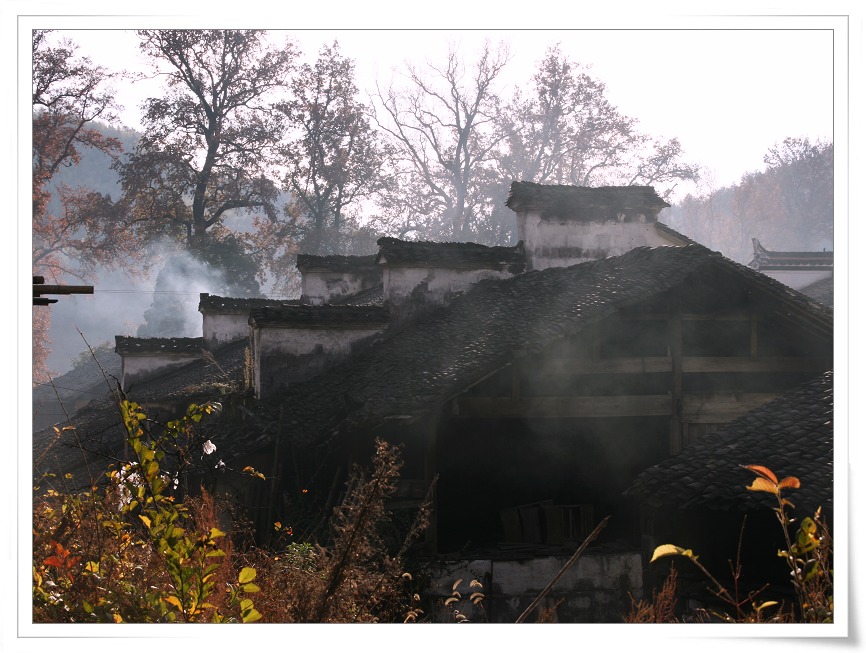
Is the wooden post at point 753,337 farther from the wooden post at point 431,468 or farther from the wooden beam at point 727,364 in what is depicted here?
the wooden post at point 431,468

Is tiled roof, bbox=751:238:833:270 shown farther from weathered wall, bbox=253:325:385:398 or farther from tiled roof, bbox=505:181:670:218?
weathered wall, bbox=253:325:385:398

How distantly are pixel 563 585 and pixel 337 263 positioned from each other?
453 inches

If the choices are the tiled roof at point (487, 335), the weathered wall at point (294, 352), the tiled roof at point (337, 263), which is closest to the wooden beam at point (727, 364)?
the tiled roof at point (487, 335)

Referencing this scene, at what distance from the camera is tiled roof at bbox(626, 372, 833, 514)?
334 inches

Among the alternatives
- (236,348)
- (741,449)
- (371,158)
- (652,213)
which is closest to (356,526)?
(741,449)

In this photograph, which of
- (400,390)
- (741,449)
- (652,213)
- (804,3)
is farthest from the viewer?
(652,213)

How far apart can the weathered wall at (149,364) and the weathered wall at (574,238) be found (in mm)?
9608

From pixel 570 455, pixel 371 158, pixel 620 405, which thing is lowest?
pixel 570 455

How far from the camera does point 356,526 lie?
18.1 feet

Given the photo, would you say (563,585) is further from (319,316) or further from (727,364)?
(319,316)

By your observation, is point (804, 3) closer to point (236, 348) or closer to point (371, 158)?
point (236, 348)

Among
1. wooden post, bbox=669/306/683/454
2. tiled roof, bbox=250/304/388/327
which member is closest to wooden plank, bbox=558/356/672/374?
wooden post, bbox=669/306/683/454

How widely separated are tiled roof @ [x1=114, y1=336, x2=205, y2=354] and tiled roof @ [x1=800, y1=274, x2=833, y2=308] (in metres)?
16.9

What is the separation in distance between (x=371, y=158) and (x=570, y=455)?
16.3 meters
